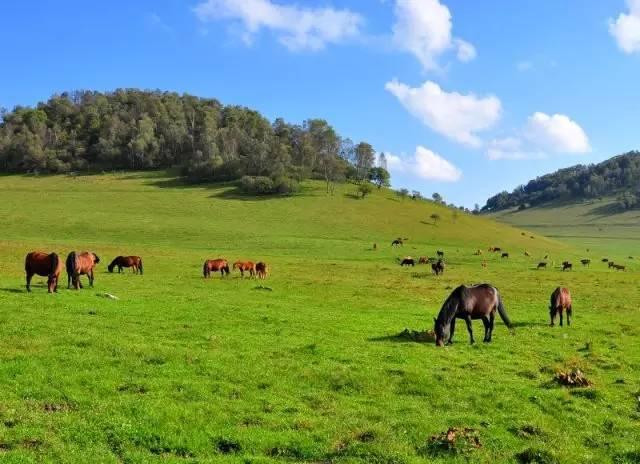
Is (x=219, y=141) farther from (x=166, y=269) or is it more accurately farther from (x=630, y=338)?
(x=630, y=338)

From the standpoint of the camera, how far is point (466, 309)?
733 inches

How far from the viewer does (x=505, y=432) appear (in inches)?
415

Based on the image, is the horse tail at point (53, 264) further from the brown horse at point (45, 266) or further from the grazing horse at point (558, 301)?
the grazing horse at point (558, 301)

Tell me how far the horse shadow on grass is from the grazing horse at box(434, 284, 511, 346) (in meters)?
0.60

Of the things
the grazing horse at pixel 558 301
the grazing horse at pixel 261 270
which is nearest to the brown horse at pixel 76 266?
the grazing horse at pixel 261 270

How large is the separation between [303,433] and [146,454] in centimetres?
283

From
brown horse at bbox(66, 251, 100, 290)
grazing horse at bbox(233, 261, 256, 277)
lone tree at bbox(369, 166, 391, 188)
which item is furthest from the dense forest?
brown horse at bbox(66, 251, 100, 290)

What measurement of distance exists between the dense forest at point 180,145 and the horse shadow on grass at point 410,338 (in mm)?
97758

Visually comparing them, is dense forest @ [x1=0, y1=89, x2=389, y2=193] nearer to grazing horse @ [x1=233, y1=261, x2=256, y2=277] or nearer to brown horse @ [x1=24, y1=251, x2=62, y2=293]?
grazing horse @ [x1=233, y1=261, x2=256, y2=277]

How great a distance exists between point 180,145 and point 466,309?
485ft

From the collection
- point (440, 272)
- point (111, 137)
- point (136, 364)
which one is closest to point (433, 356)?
point (136, 364)

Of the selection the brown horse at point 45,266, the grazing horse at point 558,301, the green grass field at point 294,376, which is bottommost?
the green grass field at point 294,376

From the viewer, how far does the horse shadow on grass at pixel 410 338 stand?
18672 mm

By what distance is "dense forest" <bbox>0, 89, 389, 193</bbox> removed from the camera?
5187 inches
